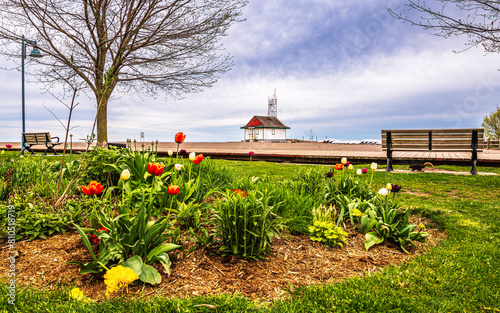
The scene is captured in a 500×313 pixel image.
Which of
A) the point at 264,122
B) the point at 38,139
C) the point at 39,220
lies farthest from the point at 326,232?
the point at 264,122

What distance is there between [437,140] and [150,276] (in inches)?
324

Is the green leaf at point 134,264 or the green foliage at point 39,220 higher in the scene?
the green foliage at point 39,220

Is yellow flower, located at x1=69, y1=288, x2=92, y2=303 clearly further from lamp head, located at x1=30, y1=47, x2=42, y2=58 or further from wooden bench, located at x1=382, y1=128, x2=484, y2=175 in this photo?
lamp head, located at x1=30, y1=47, x2=42, y2=58

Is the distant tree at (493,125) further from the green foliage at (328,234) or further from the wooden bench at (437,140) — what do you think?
the green foliage at (328,234)

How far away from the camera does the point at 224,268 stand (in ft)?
7.43

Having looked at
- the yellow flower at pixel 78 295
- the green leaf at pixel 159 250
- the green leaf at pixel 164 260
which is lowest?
the yellow flower at pixel 78 295

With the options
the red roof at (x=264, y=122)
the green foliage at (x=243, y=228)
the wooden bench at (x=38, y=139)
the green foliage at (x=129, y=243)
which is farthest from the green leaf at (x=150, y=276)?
the red roof at (x=264, y=122)

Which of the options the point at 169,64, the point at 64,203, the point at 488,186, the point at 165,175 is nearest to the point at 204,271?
the point at 165,175

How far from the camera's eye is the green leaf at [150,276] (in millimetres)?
2010

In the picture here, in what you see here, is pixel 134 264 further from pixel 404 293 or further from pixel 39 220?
pixel 404 293

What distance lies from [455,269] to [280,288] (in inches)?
62.5

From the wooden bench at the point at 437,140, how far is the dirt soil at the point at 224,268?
5.99 metres

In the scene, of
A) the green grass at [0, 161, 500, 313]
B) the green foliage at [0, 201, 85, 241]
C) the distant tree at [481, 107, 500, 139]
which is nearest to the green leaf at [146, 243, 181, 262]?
the green grass at [0, 161, 500, 313]

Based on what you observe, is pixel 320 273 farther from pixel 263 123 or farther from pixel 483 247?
pixel 263 123
